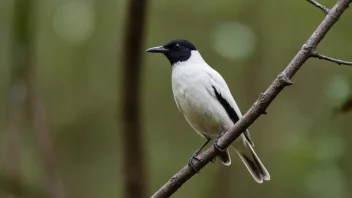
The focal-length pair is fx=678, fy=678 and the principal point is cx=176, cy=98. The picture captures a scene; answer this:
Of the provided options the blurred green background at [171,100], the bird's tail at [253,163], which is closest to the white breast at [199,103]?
the bird's tail at [253,163]

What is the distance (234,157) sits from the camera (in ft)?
19.6

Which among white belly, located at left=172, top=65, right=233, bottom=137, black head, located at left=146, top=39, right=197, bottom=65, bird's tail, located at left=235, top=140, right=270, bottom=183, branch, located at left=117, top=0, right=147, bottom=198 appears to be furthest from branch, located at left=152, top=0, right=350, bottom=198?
black head, located at left=146, top=39, right=197, bottom=65

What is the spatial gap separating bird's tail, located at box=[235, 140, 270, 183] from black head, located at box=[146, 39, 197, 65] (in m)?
0.61

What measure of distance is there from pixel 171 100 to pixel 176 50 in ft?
8.65

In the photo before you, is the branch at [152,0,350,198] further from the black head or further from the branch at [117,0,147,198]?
the black head

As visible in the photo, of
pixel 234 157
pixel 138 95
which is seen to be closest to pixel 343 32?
pixel 234 157

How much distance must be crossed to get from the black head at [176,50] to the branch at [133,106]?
1.35 metres

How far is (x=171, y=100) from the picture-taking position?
21.5 feet

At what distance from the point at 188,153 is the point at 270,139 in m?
0.80

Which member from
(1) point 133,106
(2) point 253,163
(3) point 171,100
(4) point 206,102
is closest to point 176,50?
(4) point 206,102

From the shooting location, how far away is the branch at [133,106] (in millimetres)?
2418

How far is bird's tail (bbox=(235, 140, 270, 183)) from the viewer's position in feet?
12.2

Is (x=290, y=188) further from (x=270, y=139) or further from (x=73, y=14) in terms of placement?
(x=73, y=14)

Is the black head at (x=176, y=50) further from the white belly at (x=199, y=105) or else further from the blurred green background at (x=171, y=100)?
the blurred green background at (x=171, y=100)
